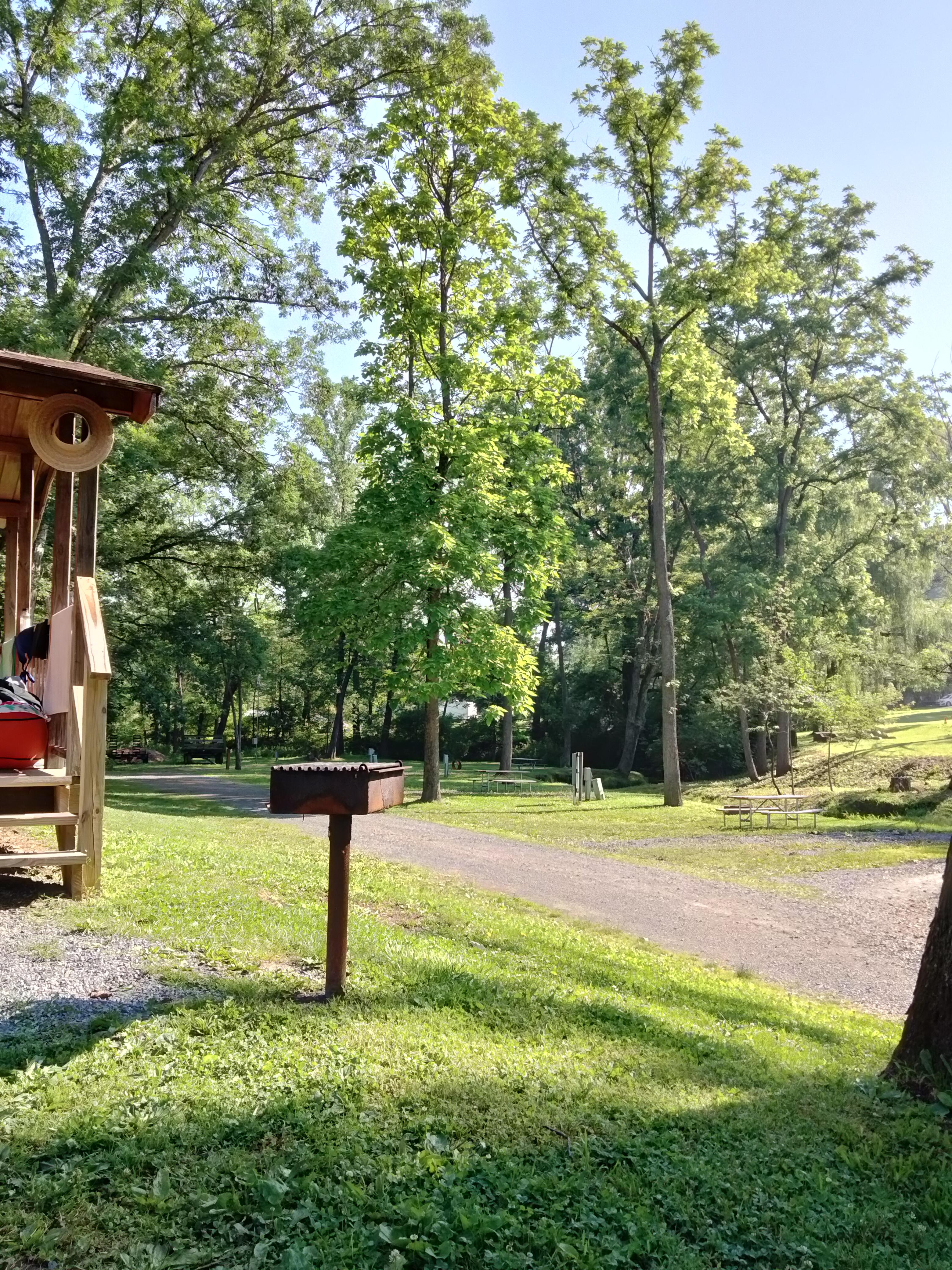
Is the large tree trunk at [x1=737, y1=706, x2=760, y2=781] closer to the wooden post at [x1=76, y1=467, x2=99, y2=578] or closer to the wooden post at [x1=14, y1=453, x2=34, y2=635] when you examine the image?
the wooden post at [x1=14, y1=453, x2=34, y2=635]

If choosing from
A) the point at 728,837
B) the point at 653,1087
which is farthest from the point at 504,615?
the point at 653,1087

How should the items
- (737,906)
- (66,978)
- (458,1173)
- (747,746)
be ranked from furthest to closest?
(747,746) → (737,906) → (66,978) → (458,1173)

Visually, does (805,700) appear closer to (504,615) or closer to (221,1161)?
(504,615)

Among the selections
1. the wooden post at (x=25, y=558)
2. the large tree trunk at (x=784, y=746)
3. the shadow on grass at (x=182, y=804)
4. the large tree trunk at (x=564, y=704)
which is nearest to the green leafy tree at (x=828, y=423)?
the large tree trunk at (x=784, y=746)

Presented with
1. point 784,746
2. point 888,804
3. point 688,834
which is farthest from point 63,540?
point 784,746

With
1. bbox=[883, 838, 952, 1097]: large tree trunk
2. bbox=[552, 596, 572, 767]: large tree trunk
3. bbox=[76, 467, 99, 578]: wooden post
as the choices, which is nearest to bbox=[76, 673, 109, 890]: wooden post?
bbox=[76, 467, 99, 578]: wooden post

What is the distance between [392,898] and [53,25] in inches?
684

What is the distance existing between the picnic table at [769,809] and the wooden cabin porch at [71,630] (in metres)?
13.7

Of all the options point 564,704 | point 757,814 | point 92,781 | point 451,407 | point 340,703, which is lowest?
point 757,814

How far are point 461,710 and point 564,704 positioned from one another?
731 centimetres

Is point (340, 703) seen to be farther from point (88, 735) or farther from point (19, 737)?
point (88, 735)

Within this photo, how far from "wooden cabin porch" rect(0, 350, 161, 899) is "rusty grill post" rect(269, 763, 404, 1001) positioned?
2.13 m

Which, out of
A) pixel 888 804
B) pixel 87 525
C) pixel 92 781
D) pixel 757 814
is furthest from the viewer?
pixel 757 814

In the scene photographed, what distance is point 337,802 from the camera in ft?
12.9
